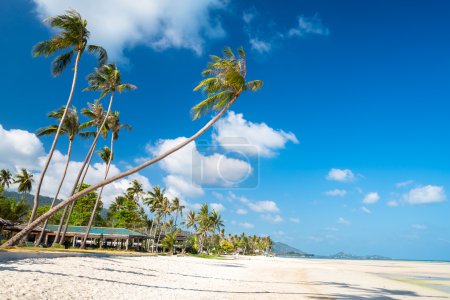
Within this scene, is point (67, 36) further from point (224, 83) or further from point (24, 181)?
point (24, 181)

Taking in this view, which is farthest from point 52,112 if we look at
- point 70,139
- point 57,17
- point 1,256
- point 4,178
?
point 4,178

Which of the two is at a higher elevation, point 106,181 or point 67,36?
point 67,36

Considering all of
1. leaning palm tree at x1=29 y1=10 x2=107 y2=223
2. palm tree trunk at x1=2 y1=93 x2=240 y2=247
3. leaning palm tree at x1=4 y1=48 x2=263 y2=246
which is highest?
leaning palm tree at x1=29 y1=10 x2=107 y2=223

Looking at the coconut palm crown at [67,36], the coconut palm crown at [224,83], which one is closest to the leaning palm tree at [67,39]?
the coconut palm crown at [67,36]

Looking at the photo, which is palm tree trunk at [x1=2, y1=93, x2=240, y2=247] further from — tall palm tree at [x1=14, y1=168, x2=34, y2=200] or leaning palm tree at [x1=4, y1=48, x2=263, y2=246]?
tall palm tree at [x1=14, y1=168, x2=34, y2=200]

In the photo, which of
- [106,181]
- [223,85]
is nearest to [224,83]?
[223,85]

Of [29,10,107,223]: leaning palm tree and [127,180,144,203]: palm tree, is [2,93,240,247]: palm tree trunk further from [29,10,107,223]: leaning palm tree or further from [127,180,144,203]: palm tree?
[127,180,144,203]: palm tree

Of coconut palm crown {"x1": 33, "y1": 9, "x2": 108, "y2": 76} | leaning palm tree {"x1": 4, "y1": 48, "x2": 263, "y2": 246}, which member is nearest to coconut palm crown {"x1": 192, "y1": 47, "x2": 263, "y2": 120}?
leaning palm tree {"x1": 4, "y1": 48, "x2": 263, "y2": 246}

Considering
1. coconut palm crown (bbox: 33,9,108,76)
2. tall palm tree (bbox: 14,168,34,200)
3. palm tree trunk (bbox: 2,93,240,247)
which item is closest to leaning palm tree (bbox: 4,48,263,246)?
palm tree trunk (bbox: 2,93,240,247)

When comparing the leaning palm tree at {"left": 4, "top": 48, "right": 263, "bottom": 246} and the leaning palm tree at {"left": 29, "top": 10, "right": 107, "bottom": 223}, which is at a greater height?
the leaning palm tree at {"left": 29, "top": 10, "right": 107, "bottom": 223}

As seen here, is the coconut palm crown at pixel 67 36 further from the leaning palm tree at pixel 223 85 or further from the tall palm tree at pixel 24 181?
the tall palm tree at pixel 24 181

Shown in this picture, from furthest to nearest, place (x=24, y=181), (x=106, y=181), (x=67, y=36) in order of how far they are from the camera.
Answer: (x=24, y=181) → (x=67, y=36) → (x=106, y=181)

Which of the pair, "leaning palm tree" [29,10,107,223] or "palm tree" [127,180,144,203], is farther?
"palm tree" [127,180,144,203]

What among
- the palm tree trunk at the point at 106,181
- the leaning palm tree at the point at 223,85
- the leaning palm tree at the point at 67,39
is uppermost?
the leaning palm tree at the point at 67,39
